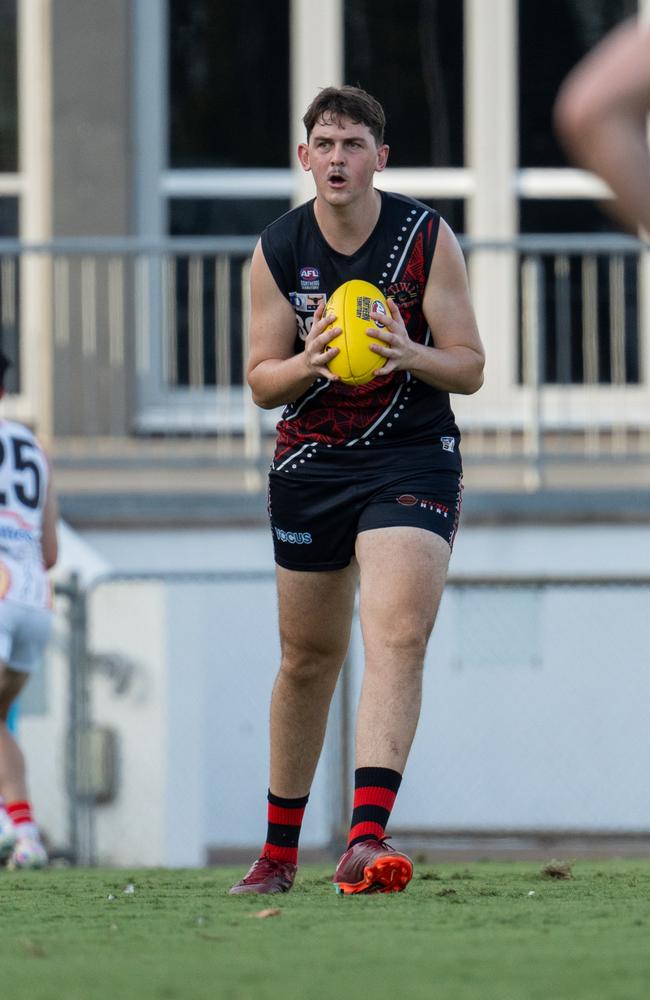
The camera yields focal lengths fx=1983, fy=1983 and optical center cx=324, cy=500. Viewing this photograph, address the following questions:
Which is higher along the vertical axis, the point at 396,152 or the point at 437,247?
the point at 396,152

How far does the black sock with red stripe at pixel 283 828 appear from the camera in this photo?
5.34 metres

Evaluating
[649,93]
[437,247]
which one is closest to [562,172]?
[437,247]

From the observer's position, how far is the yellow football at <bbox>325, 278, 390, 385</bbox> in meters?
4.96

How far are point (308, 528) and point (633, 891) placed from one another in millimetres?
1311

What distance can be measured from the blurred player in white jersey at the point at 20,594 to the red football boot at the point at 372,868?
11.3ft

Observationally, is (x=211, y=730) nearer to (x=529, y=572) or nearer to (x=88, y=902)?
(x=529, y=572)

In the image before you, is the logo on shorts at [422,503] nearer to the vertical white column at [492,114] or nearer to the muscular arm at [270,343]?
the muscular arm at [270,343]

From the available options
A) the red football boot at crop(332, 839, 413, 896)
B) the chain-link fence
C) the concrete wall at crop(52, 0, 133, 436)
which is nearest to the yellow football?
the red football boot at crop(332, 839, 413, 896)

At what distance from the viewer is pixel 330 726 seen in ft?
32.7

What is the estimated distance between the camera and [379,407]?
5160 millimetres

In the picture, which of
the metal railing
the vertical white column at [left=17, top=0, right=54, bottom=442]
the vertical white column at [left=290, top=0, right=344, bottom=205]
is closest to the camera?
the metal railing

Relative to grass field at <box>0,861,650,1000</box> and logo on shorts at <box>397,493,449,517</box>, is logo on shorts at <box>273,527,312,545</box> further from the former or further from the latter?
grass field at <box>0,861,650,1000</box>

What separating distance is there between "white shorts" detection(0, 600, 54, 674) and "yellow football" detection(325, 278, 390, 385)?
355 centimetres

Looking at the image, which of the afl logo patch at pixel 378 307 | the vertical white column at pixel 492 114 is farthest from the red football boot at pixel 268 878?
the vertical white column at pixel 492 114
